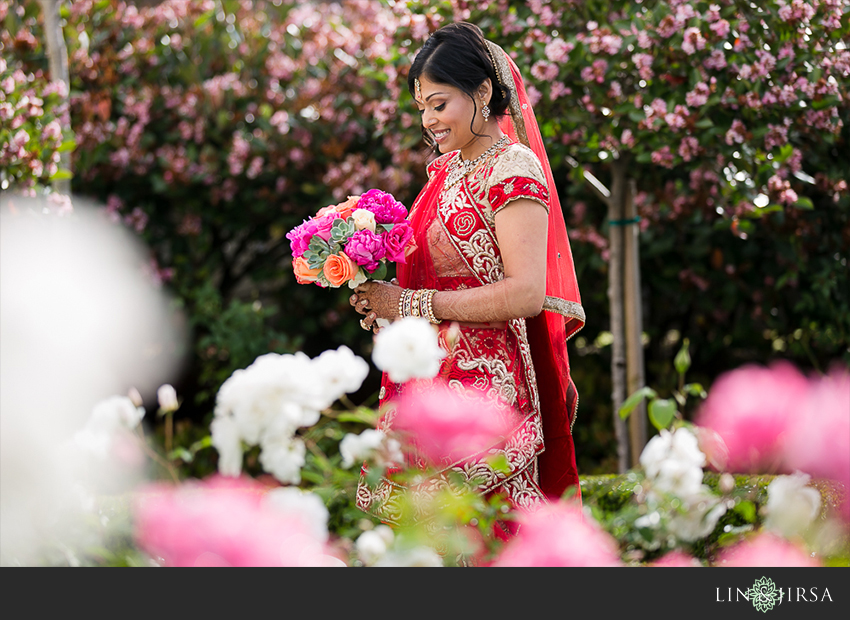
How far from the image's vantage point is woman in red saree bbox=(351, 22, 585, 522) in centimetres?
163

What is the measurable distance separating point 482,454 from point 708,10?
206 centimetres

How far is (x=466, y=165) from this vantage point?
5.94 ft

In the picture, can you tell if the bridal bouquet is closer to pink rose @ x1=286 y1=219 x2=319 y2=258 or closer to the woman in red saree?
pink rose @ x1=286 y1=219 x2=319 y2=258

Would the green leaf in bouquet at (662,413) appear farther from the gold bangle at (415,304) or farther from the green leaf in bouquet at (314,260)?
the green leaf in bouquet at (314,260)

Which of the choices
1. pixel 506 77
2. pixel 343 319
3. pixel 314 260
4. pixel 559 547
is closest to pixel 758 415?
pixel 559 547

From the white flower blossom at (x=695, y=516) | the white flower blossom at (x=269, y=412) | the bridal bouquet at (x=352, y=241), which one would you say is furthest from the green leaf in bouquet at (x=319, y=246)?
the white flower blossom at (x=695, y=516)

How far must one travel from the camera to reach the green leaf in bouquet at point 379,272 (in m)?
1.72

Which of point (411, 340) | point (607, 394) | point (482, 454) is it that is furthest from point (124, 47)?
point (411, 340)

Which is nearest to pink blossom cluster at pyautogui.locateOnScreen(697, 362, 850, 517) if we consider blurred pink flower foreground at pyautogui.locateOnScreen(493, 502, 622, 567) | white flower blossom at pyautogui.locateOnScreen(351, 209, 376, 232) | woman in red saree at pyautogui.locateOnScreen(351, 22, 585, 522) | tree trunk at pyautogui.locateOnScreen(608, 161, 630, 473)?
blurred pink flower foreground at pyautogui.locateOnScreen(493, 502, 622, 567)

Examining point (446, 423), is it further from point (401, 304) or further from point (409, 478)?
point (401, 304)
